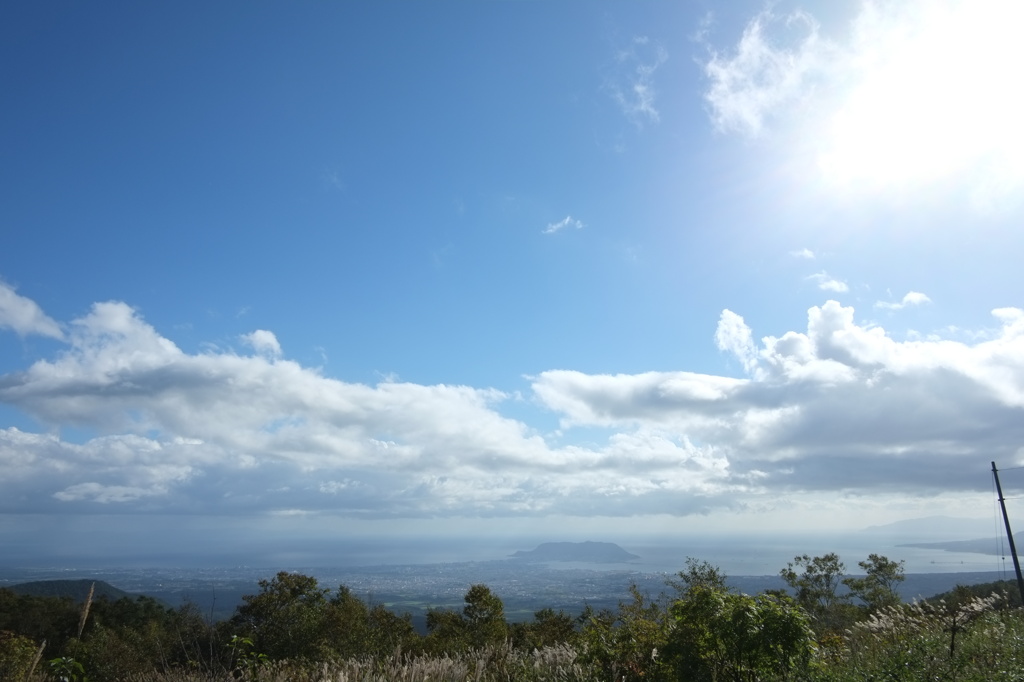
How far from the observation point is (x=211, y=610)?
756cm

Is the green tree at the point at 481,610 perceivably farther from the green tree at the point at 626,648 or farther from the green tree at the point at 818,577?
the green tree at the point at 626,648

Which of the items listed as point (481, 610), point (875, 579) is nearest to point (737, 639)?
point (481, 610)

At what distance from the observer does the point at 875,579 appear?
3778 cm

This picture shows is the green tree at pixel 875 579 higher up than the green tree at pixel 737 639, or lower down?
lower down

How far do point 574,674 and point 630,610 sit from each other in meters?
2.28

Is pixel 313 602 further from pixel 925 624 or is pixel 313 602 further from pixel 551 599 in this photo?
pixel 551 599

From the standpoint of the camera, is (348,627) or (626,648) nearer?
(626,648)

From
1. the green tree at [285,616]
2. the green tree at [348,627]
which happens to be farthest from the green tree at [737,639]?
the green tree at [285,616]

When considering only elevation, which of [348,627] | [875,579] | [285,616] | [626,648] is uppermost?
[626,648]

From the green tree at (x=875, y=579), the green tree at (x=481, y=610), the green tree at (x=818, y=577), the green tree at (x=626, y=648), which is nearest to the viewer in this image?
the green tree at (x=626, y=648)

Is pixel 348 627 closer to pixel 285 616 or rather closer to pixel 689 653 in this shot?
pixel 285 616

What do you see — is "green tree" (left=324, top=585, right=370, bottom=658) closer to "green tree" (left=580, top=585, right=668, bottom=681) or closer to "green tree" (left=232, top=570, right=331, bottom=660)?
"green tree" (left=232, top=570, right=331, bottom=660)

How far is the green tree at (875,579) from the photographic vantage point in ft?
118

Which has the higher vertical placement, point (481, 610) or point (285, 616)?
point (285, 616)
